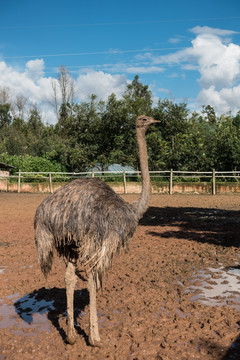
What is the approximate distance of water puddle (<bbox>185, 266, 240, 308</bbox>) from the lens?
15.9ft

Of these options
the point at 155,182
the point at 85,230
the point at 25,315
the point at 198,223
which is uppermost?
the point at 155,182

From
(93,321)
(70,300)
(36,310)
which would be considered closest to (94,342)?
(93,321)

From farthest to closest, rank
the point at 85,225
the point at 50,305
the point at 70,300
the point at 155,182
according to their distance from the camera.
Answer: the point at 155,182
the point at 50,305
the point at 70,300
the point at 85,225

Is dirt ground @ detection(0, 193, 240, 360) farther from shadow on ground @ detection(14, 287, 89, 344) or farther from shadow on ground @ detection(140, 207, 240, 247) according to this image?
shadow on ground @ detection(140, 207, 240, 247)

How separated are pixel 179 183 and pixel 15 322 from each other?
56.4 feet

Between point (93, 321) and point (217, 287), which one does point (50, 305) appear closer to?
point (93, 321)

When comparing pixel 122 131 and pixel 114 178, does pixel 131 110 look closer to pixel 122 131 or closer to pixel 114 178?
pixel 122 131

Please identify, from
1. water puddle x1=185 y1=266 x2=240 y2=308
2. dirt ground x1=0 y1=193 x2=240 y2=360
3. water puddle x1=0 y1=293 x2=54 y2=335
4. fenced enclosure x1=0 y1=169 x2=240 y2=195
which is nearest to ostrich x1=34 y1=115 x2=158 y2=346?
dirt ground x1=0 y1=193 x2=240 y2=360

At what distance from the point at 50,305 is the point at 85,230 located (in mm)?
1675

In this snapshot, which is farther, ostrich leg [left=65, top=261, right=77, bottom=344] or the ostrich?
ostrich leg [left=65, top=261, right=77, bottom=344]

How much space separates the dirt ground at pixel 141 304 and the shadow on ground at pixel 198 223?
0.14m

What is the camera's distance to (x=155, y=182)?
21.2 meters

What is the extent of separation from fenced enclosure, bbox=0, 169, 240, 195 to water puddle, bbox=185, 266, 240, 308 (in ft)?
45.6

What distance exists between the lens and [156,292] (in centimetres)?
515
